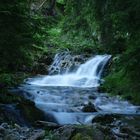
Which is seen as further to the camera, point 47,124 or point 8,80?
point 8,80

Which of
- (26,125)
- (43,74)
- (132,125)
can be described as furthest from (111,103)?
(43,74)

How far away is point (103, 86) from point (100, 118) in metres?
5.93

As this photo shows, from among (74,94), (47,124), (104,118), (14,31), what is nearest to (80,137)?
(47,124)

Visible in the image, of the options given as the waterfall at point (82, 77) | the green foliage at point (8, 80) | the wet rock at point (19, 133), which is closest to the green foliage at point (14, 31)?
the wet rock at point (19, 133)

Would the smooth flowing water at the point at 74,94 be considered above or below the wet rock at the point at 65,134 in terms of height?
above

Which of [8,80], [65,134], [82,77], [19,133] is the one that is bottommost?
[65,134]

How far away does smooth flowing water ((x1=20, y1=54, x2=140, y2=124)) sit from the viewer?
38.0ft

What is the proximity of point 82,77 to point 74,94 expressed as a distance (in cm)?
443

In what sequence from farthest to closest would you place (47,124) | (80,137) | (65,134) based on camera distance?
(47,124) < (65,134) < (80,137)

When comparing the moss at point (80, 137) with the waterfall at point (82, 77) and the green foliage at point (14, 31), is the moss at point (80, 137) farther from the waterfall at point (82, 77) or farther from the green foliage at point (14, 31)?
the waterfall at point (82, 77)

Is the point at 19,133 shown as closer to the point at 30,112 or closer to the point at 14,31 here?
the point at 30,112

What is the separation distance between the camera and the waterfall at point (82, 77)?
62.1 ft

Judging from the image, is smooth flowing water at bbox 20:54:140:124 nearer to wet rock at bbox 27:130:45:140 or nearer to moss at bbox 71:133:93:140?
wet rock at bbox 27:130:45:140

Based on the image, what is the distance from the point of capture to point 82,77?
1992 centimetres
